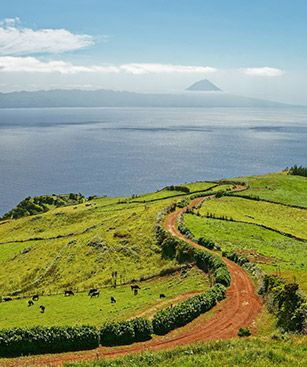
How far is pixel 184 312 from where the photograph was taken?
111 ft

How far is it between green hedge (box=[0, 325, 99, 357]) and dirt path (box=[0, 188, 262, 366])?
850 mm

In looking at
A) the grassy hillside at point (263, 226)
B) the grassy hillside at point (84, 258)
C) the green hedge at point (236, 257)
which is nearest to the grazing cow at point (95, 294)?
the grassy hillside at point (84, 258)

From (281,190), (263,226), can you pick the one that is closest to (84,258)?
(263,226)

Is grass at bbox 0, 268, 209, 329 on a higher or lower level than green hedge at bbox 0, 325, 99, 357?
lower

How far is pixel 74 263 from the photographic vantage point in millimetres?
65438

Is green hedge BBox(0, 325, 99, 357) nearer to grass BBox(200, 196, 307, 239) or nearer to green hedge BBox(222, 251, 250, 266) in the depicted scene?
green hedge BBox(222, 251, 250, 266)

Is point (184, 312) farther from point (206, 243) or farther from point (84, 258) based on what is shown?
point (84, 258)

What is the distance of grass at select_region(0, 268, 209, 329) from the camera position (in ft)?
127

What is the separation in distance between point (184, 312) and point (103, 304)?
14664 millimetres

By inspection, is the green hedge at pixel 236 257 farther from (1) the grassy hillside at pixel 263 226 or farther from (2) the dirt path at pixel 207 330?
(2) the dirt path at pixel 207 330

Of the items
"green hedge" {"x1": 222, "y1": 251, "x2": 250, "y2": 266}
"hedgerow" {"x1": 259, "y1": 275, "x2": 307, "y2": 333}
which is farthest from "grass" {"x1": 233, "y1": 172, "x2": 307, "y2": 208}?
"hedgerow" {"x1": 259, "y1": 275, "x2": 307, "y2": 333}

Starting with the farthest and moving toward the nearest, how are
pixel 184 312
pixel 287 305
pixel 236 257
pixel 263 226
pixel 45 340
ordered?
pixel 263 226, pixel 236 257, pixel 184 312, pixel 287 305, pixel 45 340

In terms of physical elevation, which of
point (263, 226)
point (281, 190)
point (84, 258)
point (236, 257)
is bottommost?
point (84, 258)

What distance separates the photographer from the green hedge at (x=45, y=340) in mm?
29406
